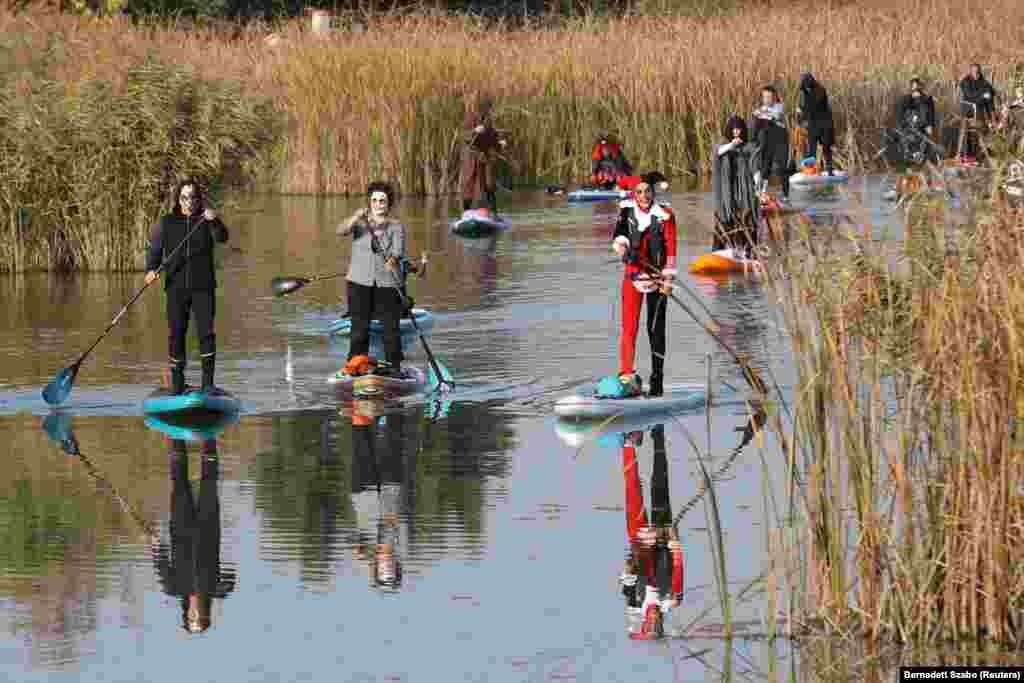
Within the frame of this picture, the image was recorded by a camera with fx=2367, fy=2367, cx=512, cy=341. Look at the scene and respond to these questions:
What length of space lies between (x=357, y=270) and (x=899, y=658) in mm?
9652

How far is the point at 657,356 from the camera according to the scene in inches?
643

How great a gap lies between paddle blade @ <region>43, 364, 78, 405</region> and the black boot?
1057 millimetres

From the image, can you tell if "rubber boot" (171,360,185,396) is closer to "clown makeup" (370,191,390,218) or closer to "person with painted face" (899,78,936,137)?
"clown makeup" (370,191,390,218)

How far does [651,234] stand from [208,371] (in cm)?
321

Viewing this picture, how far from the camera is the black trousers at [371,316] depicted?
58.7 ft

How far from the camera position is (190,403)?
53.5 ft

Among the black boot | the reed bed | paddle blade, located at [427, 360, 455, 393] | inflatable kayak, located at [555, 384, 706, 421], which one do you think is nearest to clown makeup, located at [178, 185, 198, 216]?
the black boot

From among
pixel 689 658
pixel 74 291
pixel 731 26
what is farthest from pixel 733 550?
pixel 731 26

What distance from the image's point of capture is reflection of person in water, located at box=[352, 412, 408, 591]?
11.3 m

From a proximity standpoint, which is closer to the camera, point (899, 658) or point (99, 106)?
point (899, 658)

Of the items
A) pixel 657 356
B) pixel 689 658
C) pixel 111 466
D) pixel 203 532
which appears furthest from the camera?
pixel 657 356

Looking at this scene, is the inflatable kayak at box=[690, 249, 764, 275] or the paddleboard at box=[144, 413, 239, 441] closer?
the paddleboard at box=[144, 413, 239, 441]

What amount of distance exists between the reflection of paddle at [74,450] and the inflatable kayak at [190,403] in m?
0.61

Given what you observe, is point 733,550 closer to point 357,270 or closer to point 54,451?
point 54,451
